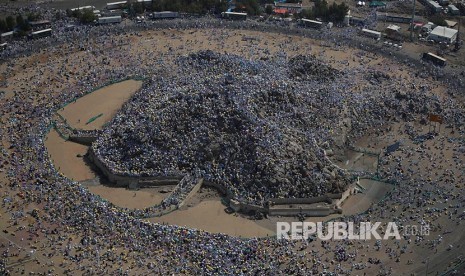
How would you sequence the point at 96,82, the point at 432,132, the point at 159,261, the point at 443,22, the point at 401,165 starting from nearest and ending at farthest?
1. the point at 159,261
2. the point at 401,165
3. the point at 432,132
4. the point at 96,82
5. the point at 443,22

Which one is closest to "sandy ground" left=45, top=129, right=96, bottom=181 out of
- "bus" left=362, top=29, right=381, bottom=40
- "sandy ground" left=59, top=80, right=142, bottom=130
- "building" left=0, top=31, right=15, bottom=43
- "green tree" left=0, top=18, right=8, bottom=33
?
"sandy ground" left=59, top=80, right=142, bottom=130

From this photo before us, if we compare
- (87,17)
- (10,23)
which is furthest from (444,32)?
(10,23)

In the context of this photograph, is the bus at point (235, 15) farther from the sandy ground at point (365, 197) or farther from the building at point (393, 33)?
the sandy ground at point (365, 197)

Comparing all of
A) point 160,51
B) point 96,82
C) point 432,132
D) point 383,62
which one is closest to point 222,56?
point 160,51

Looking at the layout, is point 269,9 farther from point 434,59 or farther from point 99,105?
point 99,105

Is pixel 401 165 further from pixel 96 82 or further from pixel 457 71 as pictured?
pixel 96 82

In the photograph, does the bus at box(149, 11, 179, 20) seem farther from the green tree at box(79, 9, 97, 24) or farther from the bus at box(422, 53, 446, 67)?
the bus at box(422, 53, 446, 67)
